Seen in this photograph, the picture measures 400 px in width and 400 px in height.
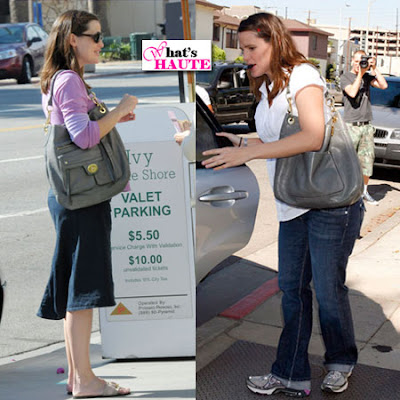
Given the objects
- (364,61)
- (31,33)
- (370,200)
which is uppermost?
(31,33)

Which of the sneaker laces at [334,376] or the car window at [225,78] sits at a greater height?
the car window at [225,78]

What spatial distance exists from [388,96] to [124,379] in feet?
24.3

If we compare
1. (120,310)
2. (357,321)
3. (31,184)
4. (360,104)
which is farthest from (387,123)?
(120,310)

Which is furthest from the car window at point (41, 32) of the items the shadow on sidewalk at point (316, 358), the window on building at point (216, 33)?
the shadow on sidewalk at point (316, 358)

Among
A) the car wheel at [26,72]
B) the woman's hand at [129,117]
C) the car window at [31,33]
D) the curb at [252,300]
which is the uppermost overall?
the car window at [31,33]

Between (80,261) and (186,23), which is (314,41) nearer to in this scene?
(186,23)

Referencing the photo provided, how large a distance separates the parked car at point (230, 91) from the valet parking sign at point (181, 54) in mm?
154

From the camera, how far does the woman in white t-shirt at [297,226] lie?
92.8 inches

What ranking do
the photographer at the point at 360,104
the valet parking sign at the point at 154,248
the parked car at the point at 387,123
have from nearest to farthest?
the valet parking sign at the point at 154,248 → the photographer at the point at 360,104 → the parked car at the point at 387,123

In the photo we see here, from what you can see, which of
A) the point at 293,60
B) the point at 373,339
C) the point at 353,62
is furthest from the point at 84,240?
the point at 353,62

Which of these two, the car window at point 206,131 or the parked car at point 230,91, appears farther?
the car window at point 206,131

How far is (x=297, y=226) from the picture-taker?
107 inches

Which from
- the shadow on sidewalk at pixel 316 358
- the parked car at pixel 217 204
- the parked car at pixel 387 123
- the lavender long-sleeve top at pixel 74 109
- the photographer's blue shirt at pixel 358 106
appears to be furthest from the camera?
the parked car at pixel 387 123

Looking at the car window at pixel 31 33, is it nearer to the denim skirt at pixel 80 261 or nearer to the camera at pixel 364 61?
the denim skirt at pixel 80 261
